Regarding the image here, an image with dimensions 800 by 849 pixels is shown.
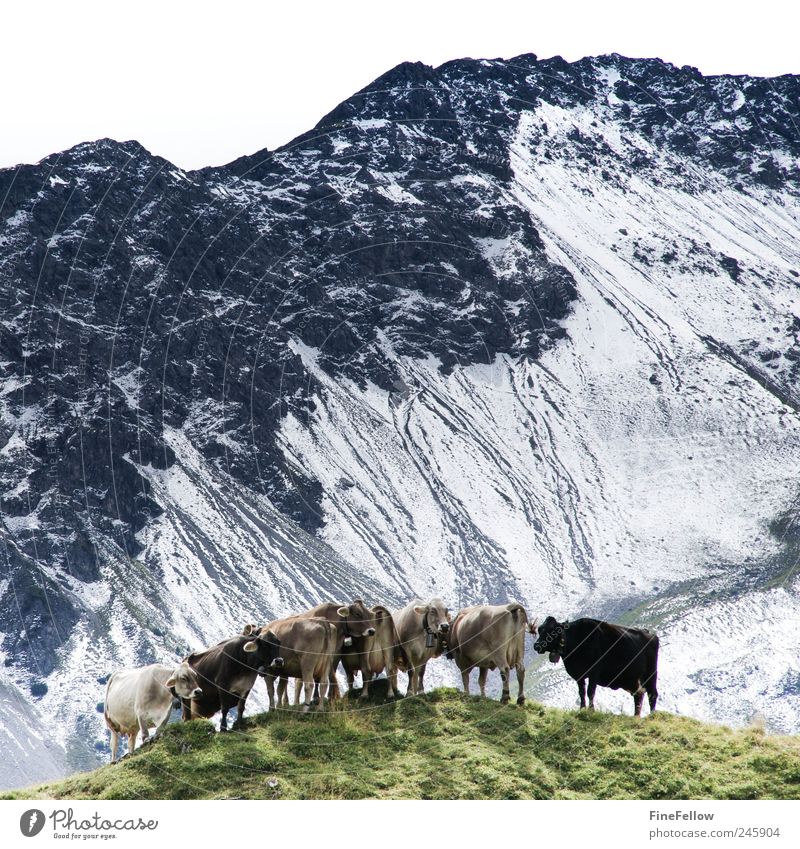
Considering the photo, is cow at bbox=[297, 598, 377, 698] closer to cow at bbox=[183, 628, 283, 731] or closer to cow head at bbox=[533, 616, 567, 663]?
cow at bbox=[183, 628, 283, 731]

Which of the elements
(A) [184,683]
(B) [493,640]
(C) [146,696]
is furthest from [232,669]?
(B) [493,640]

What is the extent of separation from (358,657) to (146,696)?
24.9 ft

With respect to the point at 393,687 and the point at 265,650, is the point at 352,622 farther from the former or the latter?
the point at 265,650

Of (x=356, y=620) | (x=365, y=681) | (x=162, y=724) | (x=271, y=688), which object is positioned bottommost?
(x=365, y=681)

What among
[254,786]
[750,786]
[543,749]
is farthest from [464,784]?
[750,786]

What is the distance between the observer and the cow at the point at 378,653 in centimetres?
4291

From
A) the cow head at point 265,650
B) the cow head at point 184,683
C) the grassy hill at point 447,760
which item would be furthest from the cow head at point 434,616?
the cow head at point 184,683

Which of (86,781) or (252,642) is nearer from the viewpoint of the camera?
(86,781)

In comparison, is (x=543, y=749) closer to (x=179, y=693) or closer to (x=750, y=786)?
(x=750, y=786)

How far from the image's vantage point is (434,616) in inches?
1705

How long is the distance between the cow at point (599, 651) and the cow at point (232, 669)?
10289 millimetres
